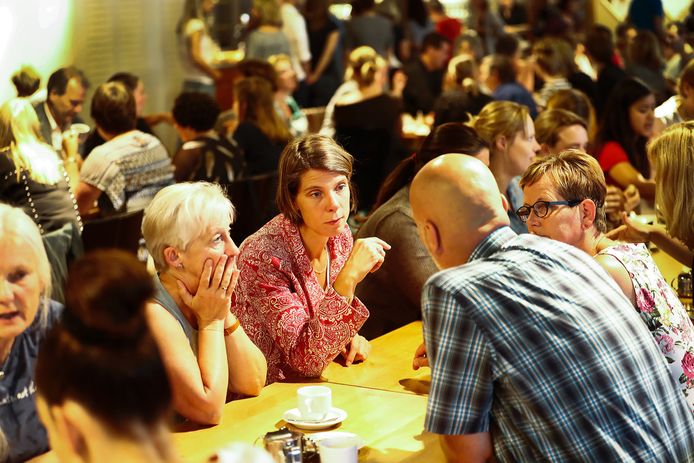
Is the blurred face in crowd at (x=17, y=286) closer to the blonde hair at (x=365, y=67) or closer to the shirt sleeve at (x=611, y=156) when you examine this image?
the shirt sleeve at (x=611, y=156)

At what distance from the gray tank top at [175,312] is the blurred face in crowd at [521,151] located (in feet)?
6.58

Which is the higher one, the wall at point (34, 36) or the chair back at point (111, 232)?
the wall at point (34, 36)

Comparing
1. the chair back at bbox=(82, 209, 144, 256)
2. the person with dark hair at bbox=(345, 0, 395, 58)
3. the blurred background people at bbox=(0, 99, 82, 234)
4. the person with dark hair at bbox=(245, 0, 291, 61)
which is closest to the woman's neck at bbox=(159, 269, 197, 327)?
the chair back at bbox=(82, 209, 144, 256)

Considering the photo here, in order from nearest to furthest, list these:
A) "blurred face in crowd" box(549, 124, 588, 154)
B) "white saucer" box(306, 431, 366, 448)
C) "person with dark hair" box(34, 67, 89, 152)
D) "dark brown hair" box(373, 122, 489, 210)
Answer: "white saucer" box(306, 431, 366, 448) → "dark brown hair" box(373, 122, 489, 210) → "blurred face in crowd" box(549, 124, 588, 154) → "person with dark hair" box(34, 67, 89, 152)

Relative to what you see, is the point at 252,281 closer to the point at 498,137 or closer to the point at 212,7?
the point at 498,137

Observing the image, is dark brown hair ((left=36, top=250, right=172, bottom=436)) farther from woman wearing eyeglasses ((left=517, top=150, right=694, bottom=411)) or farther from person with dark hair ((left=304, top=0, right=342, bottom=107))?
person with dark hair ((left=304, top=0, right=342, bottom=107))

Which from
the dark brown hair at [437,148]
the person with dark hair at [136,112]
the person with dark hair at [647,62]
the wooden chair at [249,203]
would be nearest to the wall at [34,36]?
the person with dark hair at [136,112]

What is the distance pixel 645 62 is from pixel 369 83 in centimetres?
258

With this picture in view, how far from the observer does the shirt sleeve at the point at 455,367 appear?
2096 mm

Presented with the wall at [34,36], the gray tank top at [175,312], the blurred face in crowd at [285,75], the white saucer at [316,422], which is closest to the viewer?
the white saucer at [316,422]

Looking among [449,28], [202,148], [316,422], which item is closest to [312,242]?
[316,422]

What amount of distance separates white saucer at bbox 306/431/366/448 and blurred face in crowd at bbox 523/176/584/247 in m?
0.96

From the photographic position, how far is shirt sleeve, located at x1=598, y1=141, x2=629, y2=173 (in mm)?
5734

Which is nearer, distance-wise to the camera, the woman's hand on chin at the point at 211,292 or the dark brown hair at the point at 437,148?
the woman's hand on chin at the point at 211,292
